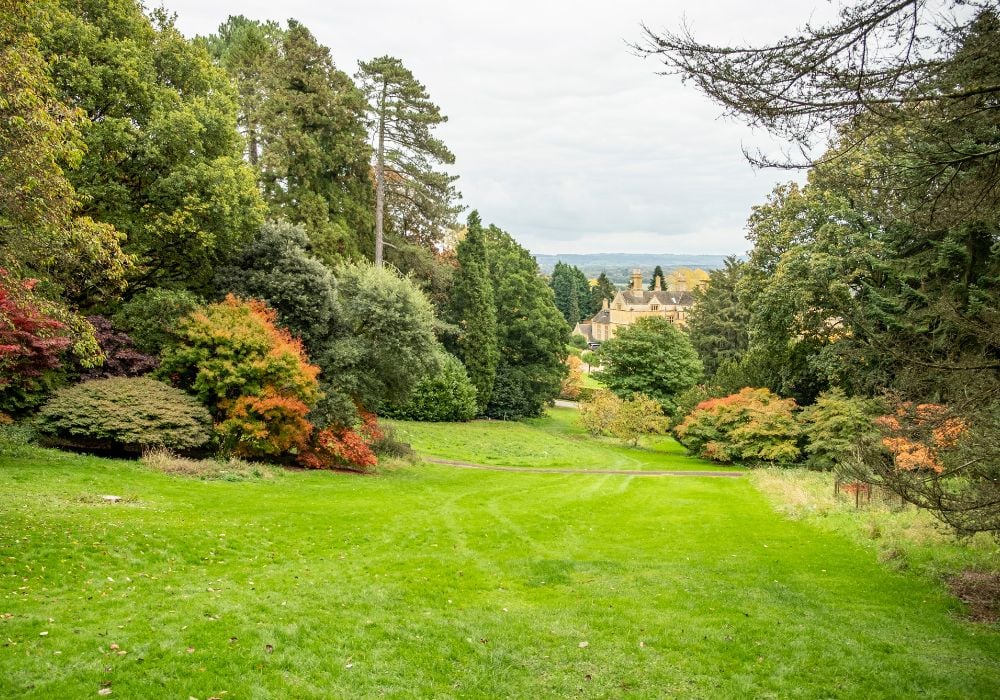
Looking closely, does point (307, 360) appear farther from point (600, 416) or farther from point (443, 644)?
point (600, 416)

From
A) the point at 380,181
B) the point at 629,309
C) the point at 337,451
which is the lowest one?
the point at 337,451

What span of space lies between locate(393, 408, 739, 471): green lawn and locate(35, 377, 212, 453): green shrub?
520 inches

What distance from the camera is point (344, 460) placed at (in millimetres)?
22312

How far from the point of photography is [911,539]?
13.6 meters

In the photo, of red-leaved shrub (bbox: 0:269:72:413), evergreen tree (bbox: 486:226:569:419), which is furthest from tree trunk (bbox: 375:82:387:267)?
red-leaved shrub (bbox: 0:269:72:413)

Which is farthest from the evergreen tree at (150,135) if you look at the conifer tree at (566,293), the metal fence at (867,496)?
the conifer tree at (566,293)

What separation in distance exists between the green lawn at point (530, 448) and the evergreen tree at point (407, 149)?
9481 millimetres

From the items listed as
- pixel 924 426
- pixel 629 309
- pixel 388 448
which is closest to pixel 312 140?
pixel 388 448

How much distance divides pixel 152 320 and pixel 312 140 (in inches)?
601

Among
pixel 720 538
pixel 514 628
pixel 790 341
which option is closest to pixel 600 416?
pixel 790 341

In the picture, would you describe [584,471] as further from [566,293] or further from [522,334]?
[566,293]

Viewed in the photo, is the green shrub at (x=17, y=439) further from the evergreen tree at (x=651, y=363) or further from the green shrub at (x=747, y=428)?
the evergreen tree at (x=651, y=363)

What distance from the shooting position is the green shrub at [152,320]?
64.3ft

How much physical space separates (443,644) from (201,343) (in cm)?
1401
